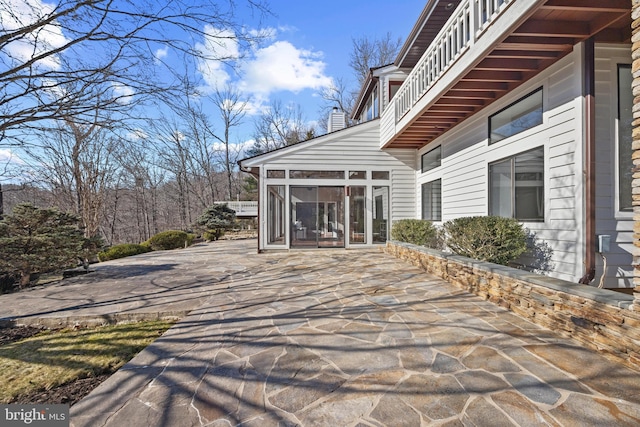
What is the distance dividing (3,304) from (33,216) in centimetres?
284

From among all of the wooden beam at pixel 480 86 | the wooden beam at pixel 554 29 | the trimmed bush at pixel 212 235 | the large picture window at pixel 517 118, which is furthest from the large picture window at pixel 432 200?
the trimmed bush at pixel 212 235

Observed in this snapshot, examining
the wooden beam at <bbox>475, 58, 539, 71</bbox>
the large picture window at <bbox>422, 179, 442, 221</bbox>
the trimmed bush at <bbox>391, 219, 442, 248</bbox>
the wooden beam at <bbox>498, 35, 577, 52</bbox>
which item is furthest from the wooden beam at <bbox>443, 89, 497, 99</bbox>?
the trimmed bush at <bbox>391, 219, 442, 248</bbox>

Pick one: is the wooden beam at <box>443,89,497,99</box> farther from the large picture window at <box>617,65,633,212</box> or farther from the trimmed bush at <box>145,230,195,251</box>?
the trimmed bush at <box>145,230,195,251</box>

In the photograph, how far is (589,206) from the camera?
3.92m

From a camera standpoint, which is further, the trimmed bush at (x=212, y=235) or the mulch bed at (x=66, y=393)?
the trimmed bush at (x=212, y=235)

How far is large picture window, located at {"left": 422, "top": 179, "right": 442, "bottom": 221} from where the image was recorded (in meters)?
8.55

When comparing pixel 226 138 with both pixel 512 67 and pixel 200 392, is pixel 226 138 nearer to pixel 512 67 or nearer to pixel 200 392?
pixel 512 67

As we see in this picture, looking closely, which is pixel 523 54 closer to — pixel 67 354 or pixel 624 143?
pixel 624 143

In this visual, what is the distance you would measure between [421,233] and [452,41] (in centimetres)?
481

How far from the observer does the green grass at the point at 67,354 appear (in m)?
2.54

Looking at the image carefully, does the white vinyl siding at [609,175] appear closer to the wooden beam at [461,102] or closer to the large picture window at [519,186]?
the large picture window at [519,186]

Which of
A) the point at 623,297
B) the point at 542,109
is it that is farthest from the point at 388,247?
the point at 623,297

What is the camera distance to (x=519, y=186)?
525 centimetres

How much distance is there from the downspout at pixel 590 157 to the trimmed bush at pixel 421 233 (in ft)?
14.0
